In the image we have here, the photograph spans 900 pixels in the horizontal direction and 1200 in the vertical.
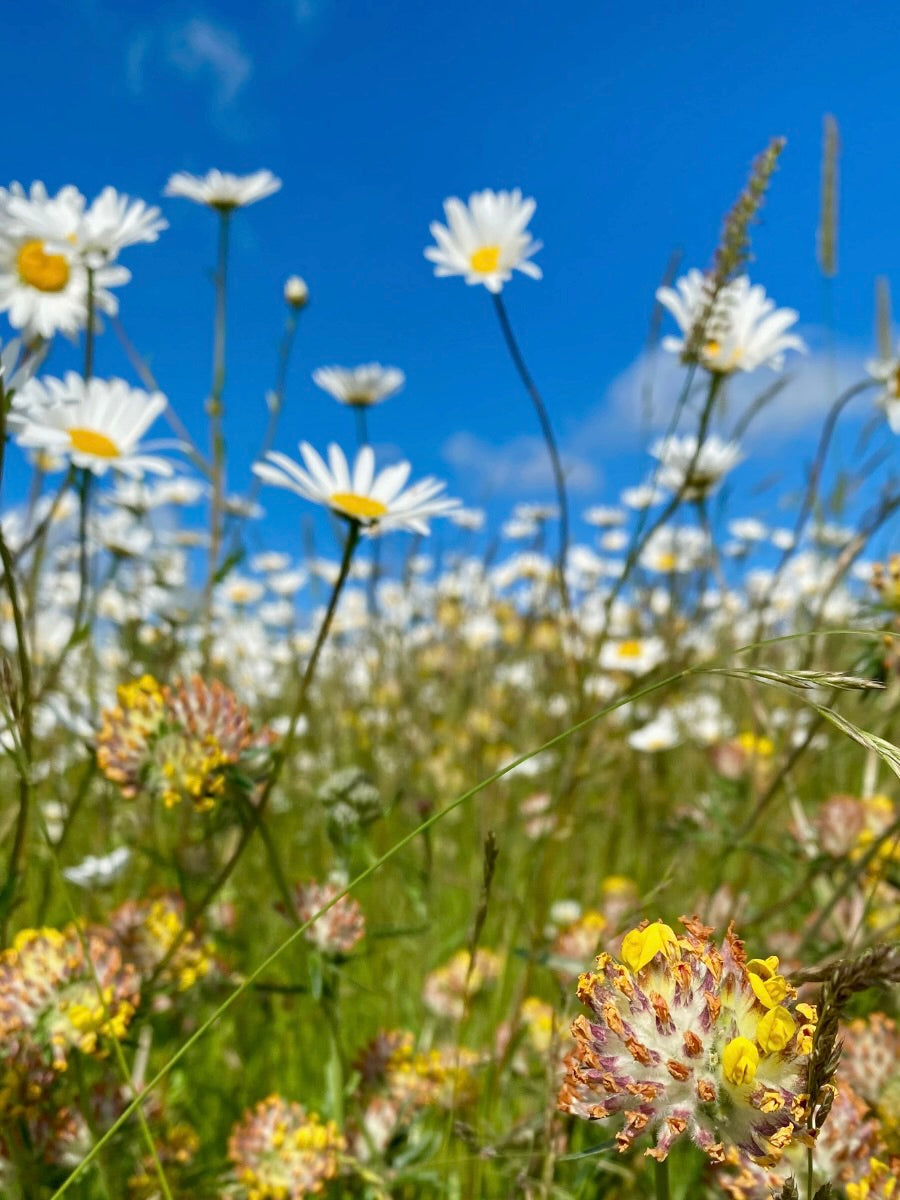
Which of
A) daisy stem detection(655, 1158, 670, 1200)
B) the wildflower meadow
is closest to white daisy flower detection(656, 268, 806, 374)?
the wildflower meadow

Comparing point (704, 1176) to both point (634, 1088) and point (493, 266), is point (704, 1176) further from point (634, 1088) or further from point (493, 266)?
point (493, 266)

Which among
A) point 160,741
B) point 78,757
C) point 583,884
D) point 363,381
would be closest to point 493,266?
point 363,381

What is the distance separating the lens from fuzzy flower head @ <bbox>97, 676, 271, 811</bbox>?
95 centimetres

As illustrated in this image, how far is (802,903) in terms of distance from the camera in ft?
5.63

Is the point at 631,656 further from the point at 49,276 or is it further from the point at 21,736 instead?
the point at 21,736

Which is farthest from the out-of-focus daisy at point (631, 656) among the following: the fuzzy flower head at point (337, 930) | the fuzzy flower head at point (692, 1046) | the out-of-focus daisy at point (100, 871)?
the fuzzy flower head at point (692, 1046)

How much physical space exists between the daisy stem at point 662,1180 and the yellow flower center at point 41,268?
5.00ft

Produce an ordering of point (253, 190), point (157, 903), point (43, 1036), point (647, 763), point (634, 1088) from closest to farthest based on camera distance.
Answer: point (634, 1088) → point (43, 1036) → point (157, 903) → point (253, 190) → point (647, 763)

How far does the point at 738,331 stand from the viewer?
1.55 meters

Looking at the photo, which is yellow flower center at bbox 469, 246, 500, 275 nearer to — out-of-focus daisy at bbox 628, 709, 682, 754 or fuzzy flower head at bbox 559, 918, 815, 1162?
out-of-focus daisy at bbox 628, 709, 682, 754

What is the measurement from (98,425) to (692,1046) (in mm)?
1087

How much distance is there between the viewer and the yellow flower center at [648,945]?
0.53 m

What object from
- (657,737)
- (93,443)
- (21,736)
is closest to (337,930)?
(21,736)

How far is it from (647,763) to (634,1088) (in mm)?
2227
